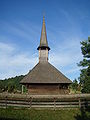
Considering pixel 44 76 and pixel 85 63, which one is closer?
pixel 44 76

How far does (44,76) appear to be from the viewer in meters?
23.2

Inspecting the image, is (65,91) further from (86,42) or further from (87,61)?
(86,42)

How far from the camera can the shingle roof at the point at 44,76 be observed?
73.1ft

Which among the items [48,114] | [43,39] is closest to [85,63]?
[43,39]

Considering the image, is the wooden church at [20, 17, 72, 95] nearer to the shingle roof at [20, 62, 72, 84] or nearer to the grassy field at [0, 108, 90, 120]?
the shingle roof at [20, 62, 72, 84]

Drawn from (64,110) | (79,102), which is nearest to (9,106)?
(64,110)

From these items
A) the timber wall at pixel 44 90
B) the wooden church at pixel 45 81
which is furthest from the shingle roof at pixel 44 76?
the timber wall at pixel 44 90

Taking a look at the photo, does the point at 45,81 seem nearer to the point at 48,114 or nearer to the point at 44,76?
the point at 44,76

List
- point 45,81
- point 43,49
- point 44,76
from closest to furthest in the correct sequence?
Result: point 45,81 → point 44,76 → point 43,49

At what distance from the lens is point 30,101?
15.2 metres

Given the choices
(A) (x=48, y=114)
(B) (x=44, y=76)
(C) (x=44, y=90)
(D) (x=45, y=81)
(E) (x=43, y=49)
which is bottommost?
(A) (x=48, y=114)

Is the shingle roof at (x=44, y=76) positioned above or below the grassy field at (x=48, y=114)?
above

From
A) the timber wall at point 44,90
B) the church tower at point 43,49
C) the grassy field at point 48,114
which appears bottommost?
the grassy field at point 48,114

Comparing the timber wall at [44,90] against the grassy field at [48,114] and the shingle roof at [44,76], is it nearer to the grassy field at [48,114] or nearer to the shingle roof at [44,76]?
the shingle roof at [44,76]
